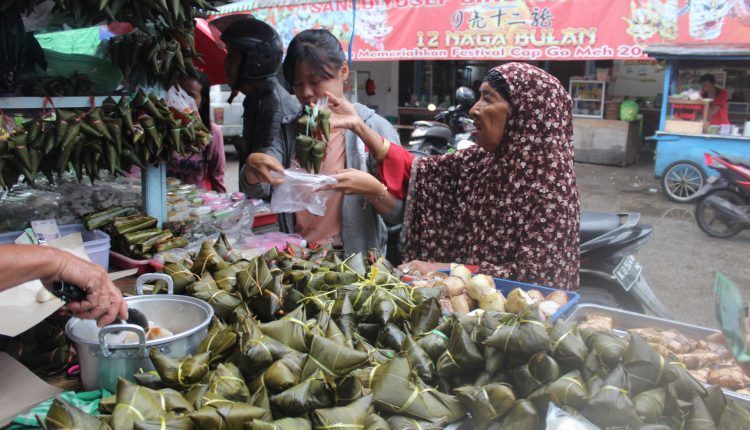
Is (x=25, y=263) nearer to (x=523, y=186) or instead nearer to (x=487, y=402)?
(x=487, y=402)

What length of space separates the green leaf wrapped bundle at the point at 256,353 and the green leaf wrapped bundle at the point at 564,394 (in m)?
0.55

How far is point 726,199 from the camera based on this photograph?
6.34 metres

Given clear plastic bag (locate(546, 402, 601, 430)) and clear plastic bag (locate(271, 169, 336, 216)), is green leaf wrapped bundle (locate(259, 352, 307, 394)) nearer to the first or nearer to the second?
clear plastic bag (locate(546, 402, 601, 430))

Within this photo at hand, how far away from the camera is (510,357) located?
134 cm

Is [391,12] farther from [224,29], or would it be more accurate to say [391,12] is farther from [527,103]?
[527,103]

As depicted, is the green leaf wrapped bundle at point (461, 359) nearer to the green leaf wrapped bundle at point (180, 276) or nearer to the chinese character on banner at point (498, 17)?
the green leaf wrapped bundle at point (180, 276)

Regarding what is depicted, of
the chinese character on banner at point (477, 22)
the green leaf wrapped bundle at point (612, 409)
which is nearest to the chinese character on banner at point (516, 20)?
the chinese character on banner at point (477, 22)

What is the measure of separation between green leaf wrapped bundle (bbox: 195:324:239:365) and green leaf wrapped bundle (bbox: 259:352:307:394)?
16 centimetres

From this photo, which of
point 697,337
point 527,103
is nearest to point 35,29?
point 527,103

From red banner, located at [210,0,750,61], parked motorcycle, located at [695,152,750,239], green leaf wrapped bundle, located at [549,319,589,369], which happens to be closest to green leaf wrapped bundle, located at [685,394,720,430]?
green leaf wrapped bundle, located at [549,319,589,369]

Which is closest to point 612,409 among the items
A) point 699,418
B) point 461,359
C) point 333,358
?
point 699,418

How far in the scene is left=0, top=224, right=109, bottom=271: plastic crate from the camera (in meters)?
2.33

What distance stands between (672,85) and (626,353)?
8.12 meters

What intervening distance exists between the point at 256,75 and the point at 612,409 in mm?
3130
